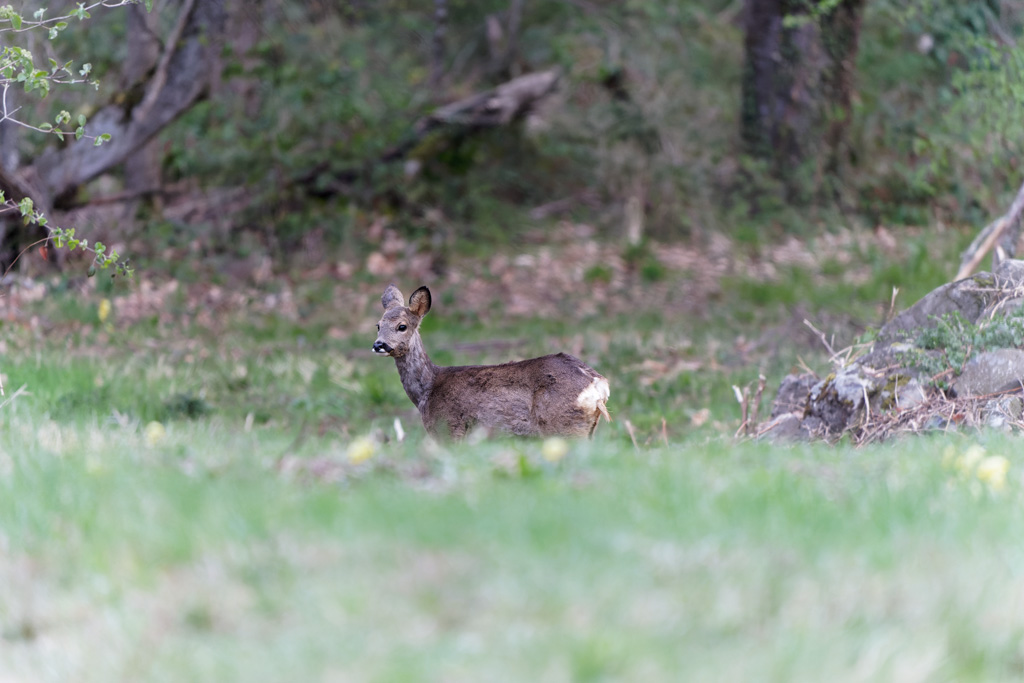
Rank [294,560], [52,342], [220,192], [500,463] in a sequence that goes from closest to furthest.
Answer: [294,560]
[500,463]
[52,342]
[220,192]

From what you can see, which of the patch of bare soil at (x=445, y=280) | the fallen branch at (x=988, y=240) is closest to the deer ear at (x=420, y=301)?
the fallen branch at (x=988, y=240)

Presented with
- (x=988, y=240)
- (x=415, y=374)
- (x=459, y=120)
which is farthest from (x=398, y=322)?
(x=459, y=120)

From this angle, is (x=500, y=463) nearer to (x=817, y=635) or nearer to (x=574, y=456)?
(x=574, y=456)

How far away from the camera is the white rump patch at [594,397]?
6289 mm

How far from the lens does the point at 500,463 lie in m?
4.45

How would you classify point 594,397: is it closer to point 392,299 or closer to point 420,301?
point 420,301

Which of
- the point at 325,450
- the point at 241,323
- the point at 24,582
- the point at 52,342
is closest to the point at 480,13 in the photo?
the point at 241,323

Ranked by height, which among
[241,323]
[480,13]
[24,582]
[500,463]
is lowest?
[241,323]

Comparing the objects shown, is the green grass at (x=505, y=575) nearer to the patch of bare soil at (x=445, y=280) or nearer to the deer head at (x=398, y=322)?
the deer head at (x=398, y=322)

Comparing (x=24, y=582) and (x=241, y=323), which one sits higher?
(x=24, y=582)

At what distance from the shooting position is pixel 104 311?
11898 mm

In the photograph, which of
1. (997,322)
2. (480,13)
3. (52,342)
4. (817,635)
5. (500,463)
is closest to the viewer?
(817,635)

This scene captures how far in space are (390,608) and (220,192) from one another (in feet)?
46.5

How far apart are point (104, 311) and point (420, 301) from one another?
615 cm
